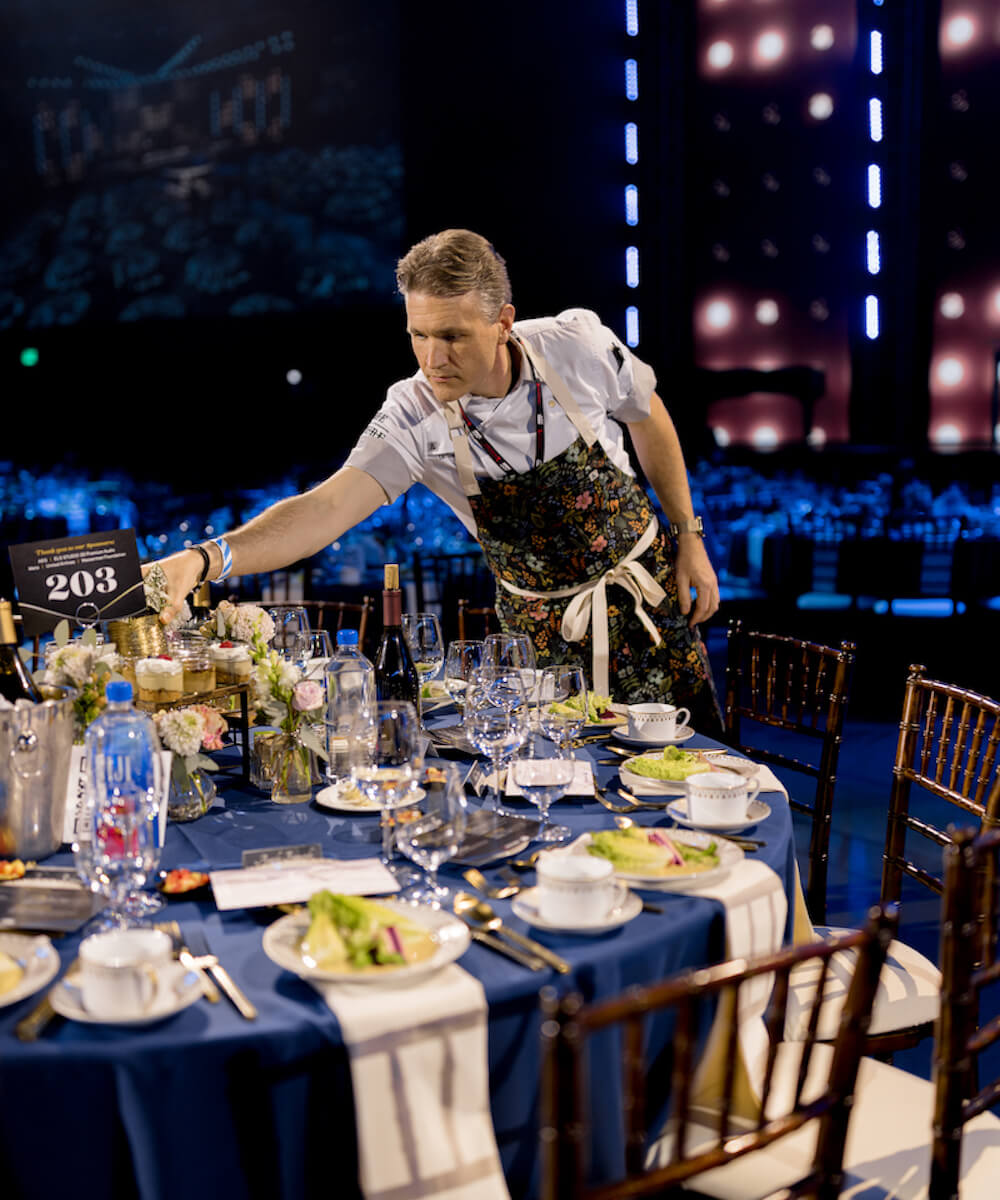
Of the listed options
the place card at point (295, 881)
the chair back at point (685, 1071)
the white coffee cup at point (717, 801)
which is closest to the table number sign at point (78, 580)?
the place card at point (295, 881)

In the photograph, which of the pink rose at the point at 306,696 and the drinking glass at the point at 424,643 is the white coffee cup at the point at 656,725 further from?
the pink rose at the point at 306,696

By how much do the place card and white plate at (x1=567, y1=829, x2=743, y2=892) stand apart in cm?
29

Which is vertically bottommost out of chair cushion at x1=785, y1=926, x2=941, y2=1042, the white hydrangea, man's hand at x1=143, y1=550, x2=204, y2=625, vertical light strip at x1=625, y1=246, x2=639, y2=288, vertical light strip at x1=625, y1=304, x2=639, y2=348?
chair cushion at x1=785, y1=926, x2=941, y2=1042

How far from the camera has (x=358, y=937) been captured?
4.19 ft

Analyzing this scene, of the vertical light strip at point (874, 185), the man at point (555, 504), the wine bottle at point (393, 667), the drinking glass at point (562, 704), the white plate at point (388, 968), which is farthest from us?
the vertical light strip at point (874, 185)

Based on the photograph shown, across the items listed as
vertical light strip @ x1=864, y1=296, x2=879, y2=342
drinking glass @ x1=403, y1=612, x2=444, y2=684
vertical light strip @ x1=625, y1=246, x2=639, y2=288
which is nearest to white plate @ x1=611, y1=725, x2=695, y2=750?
drinking glass @ x1=403, y1=612, x2=444, y2=684

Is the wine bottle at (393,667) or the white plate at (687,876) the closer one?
the white plate at (687,876)

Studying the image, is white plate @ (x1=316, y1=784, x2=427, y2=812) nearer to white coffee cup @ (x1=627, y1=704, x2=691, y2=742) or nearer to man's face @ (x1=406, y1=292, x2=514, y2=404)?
white coffee cup @ (x1=627, y1=704, x2=691, y2=742)

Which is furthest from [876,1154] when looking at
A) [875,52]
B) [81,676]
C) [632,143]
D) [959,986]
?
[875,52]

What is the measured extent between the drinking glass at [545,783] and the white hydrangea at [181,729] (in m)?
0.50

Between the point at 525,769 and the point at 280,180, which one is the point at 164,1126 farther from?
the point at 280,180

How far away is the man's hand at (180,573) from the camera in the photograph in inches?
85.0

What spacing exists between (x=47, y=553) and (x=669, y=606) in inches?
59.5

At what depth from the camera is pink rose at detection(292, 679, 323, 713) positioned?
6.23 feet
